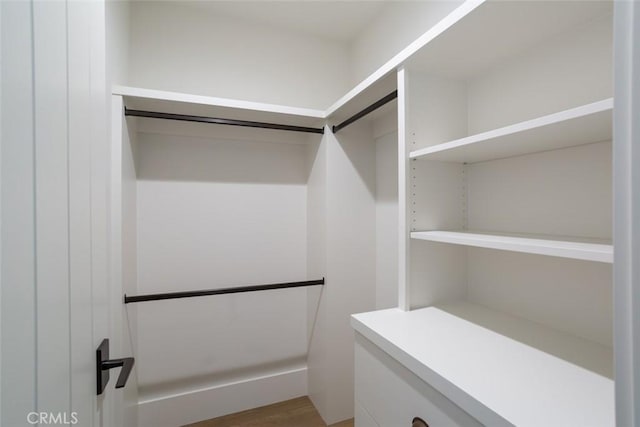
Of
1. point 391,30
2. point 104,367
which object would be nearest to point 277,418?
point 104,367

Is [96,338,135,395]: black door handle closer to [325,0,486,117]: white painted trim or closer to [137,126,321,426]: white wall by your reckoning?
[137,126,321,426]: white wall

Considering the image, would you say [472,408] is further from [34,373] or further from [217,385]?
[217,385]

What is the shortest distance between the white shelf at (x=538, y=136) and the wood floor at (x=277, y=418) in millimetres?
1808

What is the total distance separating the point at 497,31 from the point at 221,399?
2450 mm

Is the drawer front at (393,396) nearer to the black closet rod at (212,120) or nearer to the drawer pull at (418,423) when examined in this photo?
the drawer pull at (418,423)

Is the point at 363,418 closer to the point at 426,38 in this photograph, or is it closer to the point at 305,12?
the point at 426,38

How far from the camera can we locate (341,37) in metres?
2.26

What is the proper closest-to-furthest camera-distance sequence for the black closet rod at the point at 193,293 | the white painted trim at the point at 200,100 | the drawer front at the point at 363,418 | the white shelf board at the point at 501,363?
the white shelf board at the point at 501,363
the drawer front at the point at 363,418
the white painted trim at the point at 200,100
the black closet rod at the point at 193,293

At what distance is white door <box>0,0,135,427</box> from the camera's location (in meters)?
A: 0.37

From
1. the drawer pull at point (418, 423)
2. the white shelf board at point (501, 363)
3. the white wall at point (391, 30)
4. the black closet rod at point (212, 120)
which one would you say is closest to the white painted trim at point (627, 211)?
the white shelf board at point (501, 363)

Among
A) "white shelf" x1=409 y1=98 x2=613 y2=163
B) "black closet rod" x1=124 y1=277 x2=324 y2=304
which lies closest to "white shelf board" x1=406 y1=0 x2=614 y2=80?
"white shelf" x1=409 y1=98 x2=613 y2=163

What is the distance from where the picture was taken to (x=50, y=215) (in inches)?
18.4

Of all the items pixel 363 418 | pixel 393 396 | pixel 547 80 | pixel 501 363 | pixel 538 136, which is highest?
pixel 547 80

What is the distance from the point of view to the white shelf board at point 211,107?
1.47m
